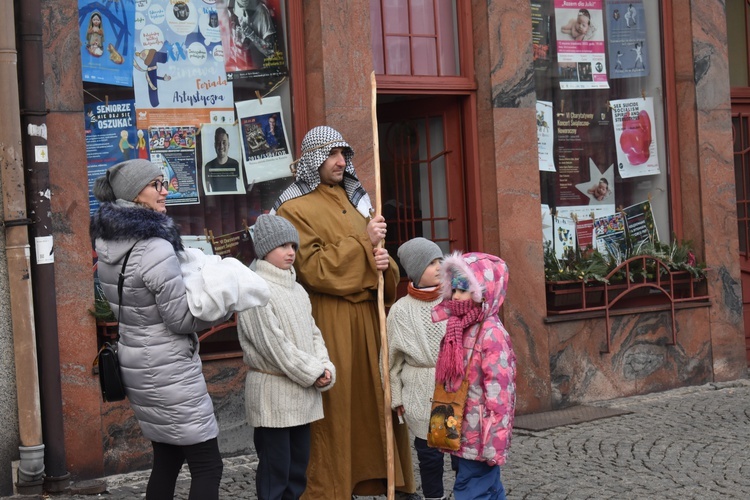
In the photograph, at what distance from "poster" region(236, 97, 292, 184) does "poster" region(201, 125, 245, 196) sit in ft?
0.19

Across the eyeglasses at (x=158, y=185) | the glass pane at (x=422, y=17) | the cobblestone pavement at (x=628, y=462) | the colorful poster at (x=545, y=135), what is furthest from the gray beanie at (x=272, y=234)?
the colorful poster at (x=545, y=135)

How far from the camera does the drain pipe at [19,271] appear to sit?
6.63 m

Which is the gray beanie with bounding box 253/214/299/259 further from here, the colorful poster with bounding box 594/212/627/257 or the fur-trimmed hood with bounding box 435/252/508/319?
the colorful poster with bounding box 594/212/627/257

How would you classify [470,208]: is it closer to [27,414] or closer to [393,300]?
[393,300]

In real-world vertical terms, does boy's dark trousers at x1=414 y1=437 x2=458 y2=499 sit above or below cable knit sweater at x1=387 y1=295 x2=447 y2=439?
below

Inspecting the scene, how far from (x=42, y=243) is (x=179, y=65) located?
171 centimetres

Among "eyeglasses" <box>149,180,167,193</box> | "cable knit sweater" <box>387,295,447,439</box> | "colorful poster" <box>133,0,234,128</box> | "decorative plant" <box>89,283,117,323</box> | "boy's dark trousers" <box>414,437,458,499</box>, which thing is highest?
"colorful poster" <box>133,0,234,128</box>

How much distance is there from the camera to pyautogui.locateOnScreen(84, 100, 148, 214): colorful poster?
736 centimetres

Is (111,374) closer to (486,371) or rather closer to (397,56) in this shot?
(486,371)

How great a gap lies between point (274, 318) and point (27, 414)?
6.71 feet

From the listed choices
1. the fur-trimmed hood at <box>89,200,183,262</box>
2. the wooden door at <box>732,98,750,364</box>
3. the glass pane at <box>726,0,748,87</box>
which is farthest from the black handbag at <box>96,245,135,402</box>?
the glass pane at <box>726,0,748,87</box>

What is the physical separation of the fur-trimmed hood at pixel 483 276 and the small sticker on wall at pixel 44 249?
2716 millimetres

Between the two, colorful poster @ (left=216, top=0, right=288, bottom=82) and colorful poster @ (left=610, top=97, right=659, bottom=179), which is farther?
colorful poster @ (left=610, top=97, right=659, bottom=179)

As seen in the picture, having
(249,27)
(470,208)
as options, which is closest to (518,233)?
(470,208)
